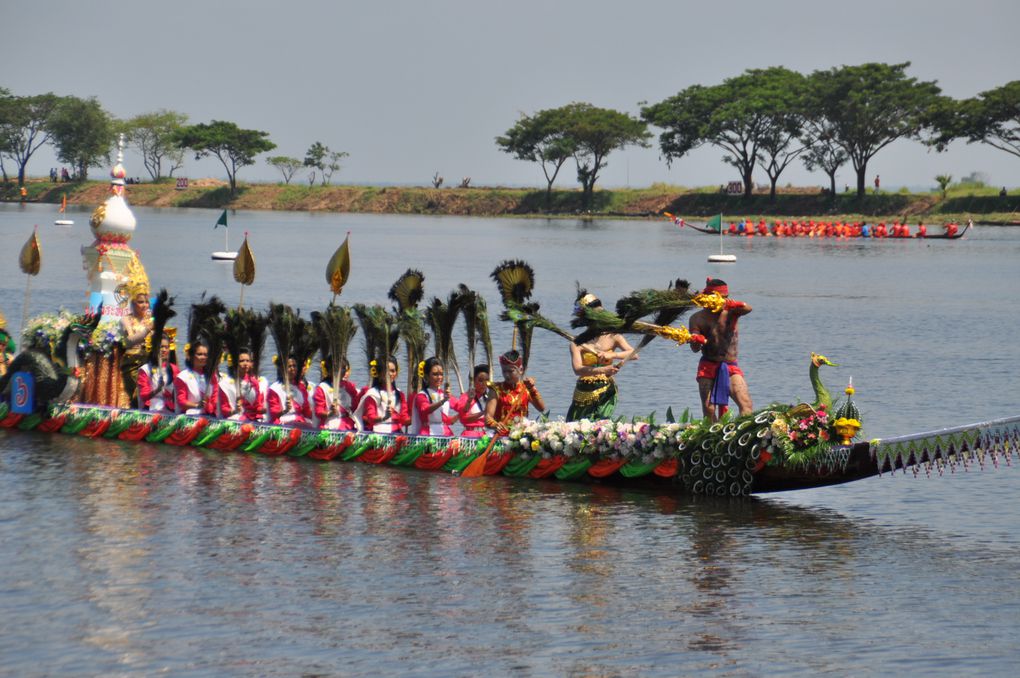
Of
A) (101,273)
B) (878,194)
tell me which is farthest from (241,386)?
(878,194)

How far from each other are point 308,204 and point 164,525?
118 metres

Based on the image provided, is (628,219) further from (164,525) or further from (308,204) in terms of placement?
(164,525)

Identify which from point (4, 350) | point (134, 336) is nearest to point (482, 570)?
point (134, 336)

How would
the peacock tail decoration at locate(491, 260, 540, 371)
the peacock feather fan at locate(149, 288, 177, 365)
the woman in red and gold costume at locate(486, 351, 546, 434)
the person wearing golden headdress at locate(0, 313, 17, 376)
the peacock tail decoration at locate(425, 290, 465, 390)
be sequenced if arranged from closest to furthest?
the woman in red and gold costume at locate(486, 351, 546, 434) < the peacock tail decoration at locate(491, 260, 540, 371) < the peacock tail decoration at locate(425, 290, 465, 390) < the peacock feather fan at locate(149, 288, 177, 365) < the person wearing golden headdress at locate(0, 313, 17, 376)

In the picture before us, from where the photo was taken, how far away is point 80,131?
467 feet

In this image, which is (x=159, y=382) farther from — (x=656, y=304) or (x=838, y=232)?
(x=838, y=232)

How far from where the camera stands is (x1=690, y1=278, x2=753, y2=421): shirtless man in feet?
61.0

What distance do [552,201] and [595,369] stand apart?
347 ft

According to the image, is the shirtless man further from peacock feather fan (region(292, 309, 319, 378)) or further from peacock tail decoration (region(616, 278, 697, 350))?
peacock feather fan (region(292, 309, 319, 378))

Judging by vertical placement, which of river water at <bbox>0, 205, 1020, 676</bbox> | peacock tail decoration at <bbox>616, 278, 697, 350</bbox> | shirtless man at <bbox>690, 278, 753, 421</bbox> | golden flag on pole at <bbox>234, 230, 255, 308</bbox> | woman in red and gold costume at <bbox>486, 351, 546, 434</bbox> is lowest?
river water at <bbox>0, 205, 1020, 676</bbox>

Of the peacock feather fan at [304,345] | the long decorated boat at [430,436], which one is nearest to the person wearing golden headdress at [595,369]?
the long decorated boat at [430,436]

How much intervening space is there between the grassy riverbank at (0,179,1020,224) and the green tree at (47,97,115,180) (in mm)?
3585

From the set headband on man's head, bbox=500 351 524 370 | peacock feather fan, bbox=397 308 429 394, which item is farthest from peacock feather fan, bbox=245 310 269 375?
headband on man's head, bbox=500 351 524 370

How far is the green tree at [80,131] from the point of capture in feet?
465
